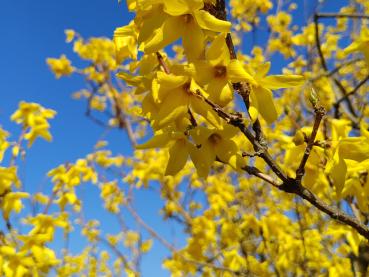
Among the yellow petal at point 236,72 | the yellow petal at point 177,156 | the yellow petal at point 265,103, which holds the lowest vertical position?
the yellow petal at point 177,156

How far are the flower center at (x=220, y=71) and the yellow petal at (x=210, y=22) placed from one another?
10 cm

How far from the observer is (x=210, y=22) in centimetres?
96

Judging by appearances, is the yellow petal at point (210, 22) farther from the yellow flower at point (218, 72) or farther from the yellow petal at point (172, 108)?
the yellow petal at point (172, 108)

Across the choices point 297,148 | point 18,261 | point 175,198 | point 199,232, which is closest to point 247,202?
point 199,232

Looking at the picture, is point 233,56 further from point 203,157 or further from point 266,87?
point 203,157

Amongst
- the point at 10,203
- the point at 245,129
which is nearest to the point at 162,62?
the point at 245,129

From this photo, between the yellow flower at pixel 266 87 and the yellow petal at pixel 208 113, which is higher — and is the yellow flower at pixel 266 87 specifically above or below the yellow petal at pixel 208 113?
above

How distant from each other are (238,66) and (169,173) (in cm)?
41

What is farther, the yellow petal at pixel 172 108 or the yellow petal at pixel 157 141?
the yellow petal at pixel 157 141

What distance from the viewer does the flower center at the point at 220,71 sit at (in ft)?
3.34

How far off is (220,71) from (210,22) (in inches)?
5.2

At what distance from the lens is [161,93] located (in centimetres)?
106

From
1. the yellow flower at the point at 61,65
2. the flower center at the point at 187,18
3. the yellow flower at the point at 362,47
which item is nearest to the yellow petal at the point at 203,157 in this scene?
the flower center at the point at 187,18

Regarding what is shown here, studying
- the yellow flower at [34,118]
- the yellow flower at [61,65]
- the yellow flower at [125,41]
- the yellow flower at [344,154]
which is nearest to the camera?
the yellow flower at [344,154]
